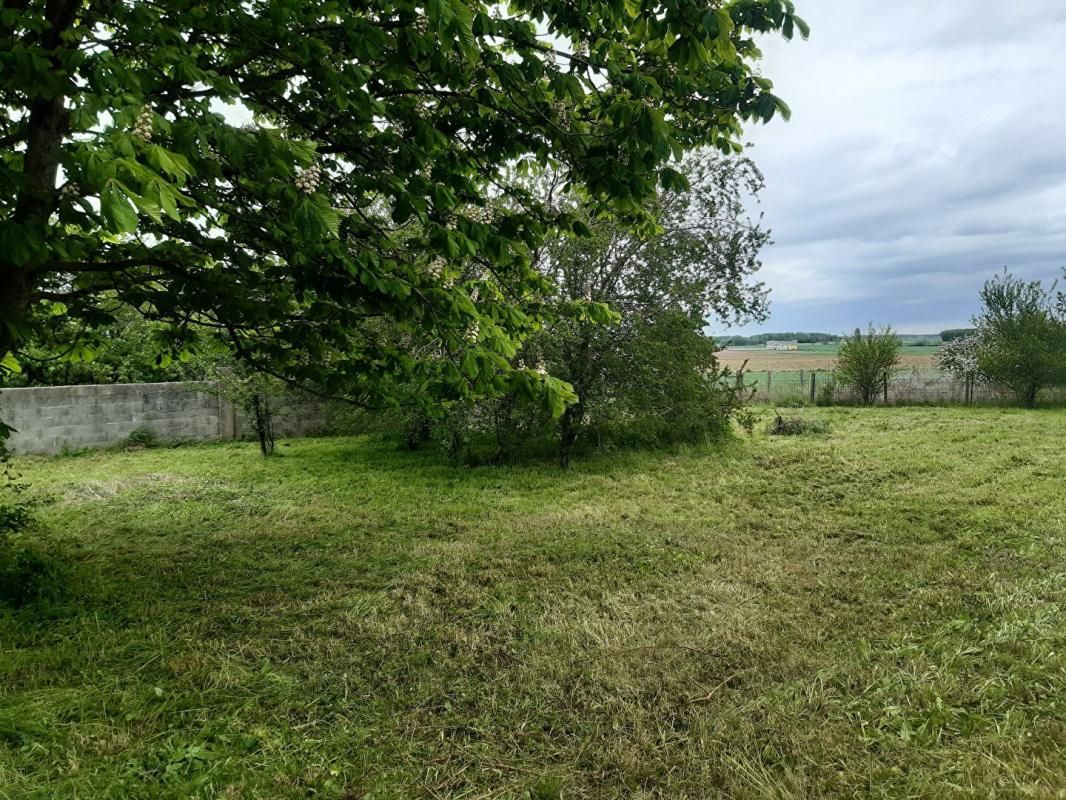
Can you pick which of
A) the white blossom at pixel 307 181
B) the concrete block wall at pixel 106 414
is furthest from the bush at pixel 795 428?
the white blossom at pixel 307 181

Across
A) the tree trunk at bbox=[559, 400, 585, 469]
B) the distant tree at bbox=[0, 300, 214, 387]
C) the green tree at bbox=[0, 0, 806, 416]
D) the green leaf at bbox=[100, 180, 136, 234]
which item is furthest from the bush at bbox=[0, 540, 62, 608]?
the tree trunk at bbox=[559, 400, 585, 469]

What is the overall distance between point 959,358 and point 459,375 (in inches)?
825

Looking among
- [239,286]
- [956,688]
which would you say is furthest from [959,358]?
[239,286]

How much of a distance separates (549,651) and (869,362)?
17223 mm

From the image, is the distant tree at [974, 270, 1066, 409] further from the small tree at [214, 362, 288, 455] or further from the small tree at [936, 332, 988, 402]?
the small tree at [214, 362, 288, 455]

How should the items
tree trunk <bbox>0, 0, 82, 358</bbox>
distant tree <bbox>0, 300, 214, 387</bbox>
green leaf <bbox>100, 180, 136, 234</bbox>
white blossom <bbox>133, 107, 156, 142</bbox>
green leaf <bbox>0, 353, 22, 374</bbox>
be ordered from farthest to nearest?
1. distant tree <bbox>0, 300, 214, 387</bbox>
2. green leaf <bbox>0, 353, 22, 374</bbox>
3. tree trunk <bbox>0, 0, 82, 358</bbox>
4. white blossom <bbox>133, 107, 156, 142</bbox>
5. green leaf <bbox>100, 180, 136, 234</bbox>

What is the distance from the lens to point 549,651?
3195 millimetres

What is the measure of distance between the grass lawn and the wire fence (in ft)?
38.2

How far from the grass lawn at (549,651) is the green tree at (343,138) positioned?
4.72ft

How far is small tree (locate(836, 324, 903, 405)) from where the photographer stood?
17.2 metres

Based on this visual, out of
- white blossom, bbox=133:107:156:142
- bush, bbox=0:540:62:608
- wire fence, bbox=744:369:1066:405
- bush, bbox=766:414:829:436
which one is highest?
white blossom, bbox=133:107:156:142

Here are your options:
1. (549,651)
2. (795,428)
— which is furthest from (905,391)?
(549,651)

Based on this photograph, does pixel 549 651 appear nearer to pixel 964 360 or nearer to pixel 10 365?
pixel 10 365

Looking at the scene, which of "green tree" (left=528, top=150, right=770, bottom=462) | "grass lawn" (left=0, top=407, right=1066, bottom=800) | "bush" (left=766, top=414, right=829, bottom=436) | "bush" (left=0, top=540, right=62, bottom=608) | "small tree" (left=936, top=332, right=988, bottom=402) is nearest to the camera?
Answer: "grass lawn" (left=0, top=407, right=1066, bottom=800)
